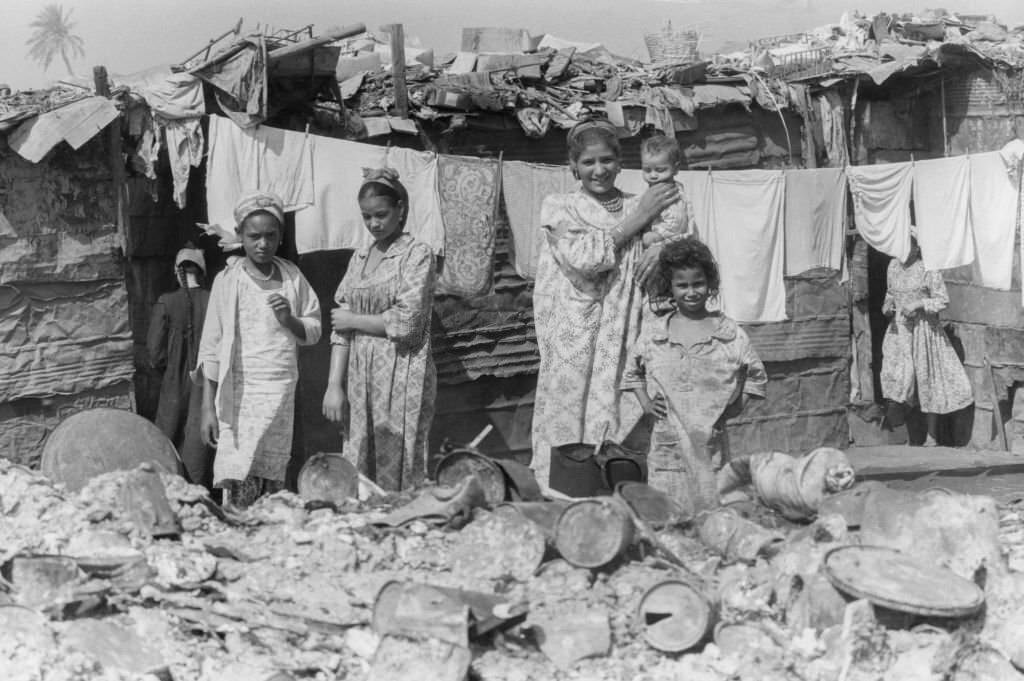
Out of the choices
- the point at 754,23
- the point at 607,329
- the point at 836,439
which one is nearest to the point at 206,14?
the point at 754,23

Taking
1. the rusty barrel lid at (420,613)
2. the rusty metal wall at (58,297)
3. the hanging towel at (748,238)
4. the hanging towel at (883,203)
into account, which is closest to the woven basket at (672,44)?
the hanging towel at (883,203)

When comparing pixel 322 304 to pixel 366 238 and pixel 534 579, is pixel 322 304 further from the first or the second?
pixel 534 579

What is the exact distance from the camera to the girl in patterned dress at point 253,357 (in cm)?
650

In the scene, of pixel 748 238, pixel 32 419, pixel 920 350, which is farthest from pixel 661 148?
pixel 920 350

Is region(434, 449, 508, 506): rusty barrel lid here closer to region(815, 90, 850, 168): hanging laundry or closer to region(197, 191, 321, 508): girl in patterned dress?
region(197, 191, 321, 508): girl in patterned dress

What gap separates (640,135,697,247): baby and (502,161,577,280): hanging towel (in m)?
1.85

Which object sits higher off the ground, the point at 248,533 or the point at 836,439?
the point at 248,533

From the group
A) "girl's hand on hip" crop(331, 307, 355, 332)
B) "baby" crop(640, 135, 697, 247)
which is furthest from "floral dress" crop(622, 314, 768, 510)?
"girl's hand on hip" crop(331, 307, 355, 332)

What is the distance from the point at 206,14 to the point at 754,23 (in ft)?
65.2

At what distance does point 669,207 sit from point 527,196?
2085 millimetres

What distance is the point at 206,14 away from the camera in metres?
54.4

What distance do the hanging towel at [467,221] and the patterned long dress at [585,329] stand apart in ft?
5.50

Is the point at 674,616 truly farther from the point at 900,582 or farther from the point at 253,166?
the point at 253,166

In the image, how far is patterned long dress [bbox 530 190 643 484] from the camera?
22.2ft
